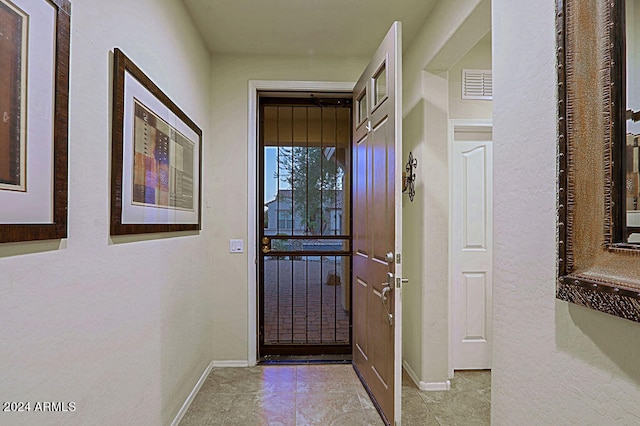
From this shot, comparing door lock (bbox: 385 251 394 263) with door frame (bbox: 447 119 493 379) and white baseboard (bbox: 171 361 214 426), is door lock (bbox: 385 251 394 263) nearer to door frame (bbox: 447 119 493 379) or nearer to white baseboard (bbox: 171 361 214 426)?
door frame (bbox: 447 119 493 379)

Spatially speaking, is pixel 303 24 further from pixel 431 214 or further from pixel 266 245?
pixel 266 245

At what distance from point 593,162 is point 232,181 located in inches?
110

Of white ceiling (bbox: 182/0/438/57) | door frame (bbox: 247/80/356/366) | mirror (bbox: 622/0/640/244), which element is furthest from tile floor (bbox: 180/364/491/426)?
white ceiling (bbox: 182/0/438/57)

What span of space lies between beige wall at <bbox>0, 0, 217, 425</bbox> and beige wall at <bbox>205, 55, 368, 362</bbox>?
873 millimetres

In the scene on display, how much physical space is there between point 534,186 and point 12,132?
155 centimetres

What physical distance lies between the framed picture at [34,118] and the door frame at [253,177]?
→ 2.19m

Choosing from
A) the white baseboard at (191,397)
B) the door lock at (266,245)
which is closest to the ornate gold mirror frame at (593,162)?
the white baseboard at (191,397)

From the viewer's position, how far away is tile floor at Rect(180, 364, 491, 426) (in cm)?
251

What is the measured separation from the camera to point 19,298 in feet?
3.52

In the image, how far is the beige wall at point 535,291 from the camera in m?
1.06

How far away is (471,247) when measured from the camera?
3273 millimetres

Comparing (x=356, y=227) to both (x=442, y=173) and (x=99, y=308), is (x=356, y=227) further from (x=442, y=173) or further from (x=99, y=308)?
(x=99, y=308)

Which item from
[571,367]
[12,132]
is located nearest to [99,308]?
[12,132]

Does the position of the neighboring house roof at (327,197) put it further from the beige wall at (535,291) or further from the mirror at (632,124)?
the mirror at (632,124)
